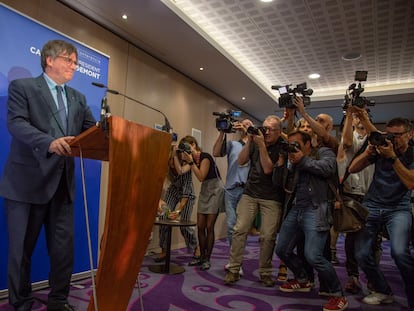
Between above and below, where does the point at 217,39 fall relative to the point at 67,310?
above

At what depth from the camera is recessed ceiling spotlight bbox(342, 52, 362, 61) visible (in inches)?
173

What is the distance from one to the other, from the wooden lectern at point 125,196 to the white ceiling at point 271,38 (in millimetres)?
2112

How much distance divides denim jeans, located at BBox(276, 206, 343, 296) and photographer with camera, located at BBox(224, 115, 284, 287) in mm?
195

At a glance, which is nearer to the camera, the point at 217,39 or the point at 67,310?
the point at 67,310

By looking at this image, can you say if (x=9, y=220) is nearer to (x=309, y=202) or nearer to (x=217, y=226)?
(x=309, y=202)

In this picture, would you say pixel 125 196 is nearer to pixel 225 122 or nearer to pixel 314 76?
pixel 225 122

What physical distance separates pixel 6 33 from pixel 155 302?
211 cm

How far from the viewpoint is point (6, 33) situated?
89.7 inches

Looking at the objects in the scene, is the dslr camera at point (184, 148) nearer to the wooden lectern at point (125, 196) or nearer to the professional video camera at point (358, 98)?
the professional video camera at point (358, 98)

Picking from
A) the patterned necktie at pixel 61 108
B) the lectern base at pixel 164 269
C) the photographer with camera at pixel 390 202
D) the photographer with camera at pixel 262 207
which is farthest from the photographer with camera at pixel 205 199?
the patterned necktie at pixel 61 108

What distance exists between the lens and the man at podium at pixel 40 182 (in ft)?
5.43

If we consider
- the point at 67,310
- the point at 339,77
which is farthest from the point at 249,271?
the point at 339,77

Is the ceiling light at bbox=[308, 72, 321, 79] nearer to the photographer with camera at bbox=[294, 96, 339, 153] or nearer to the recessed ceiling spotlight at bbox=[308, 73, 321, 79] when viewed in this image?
the recessed ceiling spotlight at bbox=[308, 73, 321, 79]

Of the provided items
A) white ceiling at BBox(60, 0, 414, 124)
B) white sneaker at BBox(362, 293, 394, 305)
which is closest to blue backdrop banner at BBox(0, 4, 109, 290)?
white ceiling at BBox(60, 0, 414, 124)
